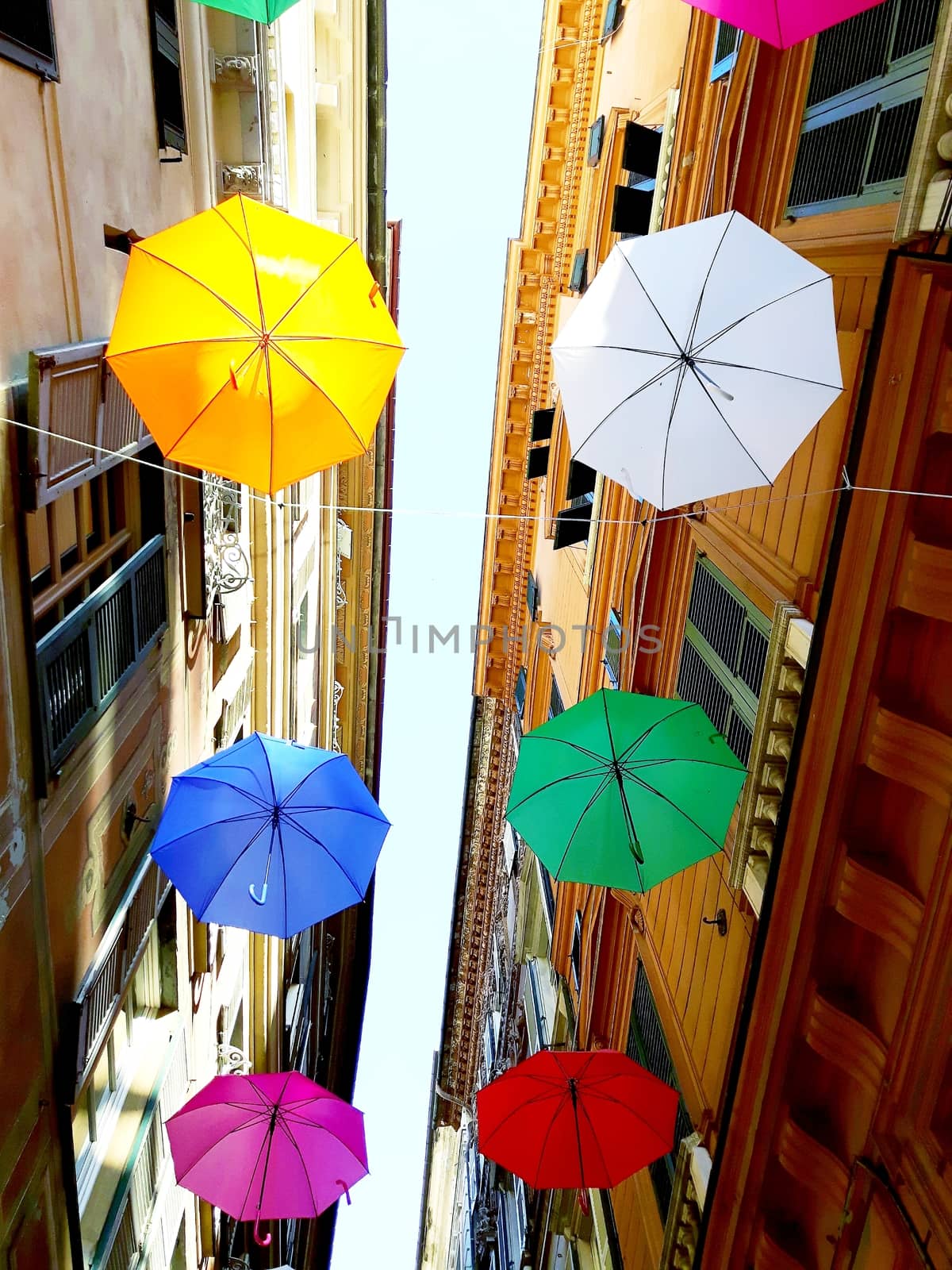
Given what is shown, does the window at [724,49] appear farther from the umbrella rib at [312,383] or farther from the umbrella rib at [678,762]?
the umbrella rib at [678,762]

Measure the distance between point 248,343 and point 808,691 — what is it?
4.52 m

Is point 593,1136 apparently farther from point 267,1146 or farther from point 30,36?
point 30,36

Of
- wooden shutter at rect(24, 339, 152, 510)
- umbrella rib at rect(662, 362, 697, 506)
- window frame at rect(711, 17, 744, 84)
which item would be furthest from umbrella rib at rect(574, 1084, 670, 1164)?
window frame at rect(711, 17, 744, 84)

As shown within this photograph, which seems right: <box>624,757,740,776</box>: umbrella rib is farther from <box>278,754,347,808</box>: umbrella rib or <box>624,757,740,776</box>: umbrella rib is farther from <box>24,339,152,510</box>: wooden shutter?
<box>24,339,152,510</box>: wooden shutter

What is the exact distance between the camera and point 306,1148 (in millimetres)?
10188

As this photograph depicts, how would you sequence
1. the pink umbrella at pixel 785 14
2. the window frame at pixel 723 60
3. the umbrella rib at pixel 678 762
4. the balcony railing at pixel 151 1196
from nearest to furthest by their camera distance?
the pink umbrella at pixel 785 14, the umbrella rib at pixel 678 762, the window frame at pixel 723 60, the balcony railing at pixel 151 1196

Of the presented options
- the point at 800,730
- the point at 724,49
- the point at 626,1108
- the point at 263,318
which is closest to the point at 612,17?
the point at 724,49

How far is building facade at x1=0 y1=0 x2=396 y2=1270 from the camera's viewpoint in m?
5.86

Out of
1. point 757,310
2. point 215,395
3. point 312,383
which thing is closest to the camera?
point 757,310

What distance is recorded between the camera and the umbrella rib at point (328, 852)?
8.84 meters

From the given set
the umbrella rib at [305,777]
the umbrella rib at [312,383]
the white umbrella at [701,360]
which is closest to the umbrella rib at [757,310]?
the white umbrella at [701,360]

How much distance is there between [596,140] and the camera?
14.7 metres

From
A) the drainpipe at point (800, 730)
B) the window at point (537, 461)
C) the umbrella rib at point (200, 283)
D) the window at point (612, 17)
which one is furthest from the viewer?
the window at point (537, 461)

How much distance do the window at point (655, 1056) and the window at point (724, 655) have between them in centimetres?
360
